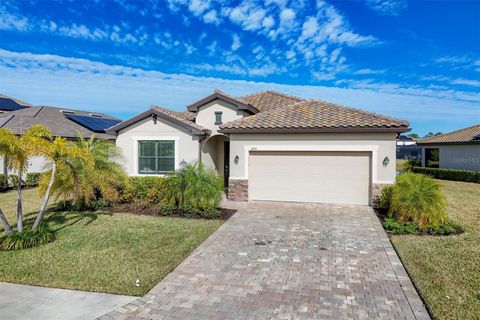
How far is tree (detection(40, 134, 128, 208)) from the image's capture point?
39.9 feet

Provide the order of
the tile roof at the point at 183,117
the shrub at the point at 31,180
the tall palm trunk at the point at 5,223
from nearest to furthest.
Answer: the tall palm trunk at the point at 5,223 < the tile roof at the point at 183,117 < the shrub at the point at 31,180

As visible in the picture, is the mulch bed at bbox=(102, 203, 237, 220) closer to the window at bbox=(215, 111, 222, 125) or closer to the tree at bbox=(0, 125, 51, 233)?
the tree at bbox=(0, 125, 51, 233)

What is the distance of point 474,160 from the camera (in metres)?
25.9

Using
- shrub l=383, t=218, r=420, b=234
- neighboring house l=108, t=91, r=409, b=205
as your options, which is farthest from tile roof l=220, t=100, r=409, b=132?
shrub l=383, t=218, r=420, b=234

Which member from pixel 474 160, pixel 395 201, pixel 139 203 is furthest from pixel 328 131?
pixel 474 160

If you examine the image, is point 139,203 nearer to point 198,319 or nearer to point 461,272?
point 198,319

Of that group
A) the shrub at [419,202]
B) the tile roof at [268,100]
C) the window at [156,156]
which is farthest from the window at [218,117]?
the shrub at [419,202]

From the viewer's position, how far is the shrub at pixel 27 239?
8133mm

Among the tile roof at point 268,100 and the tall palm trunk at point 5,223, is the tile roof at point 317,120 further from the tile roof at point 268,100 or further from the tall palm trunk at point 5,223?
the tall palm trunk at point 5,223

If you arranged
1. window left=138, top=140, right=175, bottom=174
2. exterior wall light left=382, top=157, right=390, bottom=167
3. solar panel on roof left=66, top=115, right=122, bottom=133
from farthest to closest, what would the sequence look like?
solar panel on roof left=66, top=115, right=122, bottom=133
window left=138, top=140, right=175, bottom=174
exterior wall light left=382, top=157, right=390, bottom=167

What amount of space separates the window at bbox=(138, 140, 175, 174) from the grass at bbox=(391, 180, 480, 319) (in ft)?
36.9

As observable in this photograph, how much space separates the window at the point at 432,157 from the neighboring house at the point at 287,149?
20115 mm

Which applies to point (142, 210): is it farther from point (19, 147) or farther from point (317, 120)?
point (317, 120)

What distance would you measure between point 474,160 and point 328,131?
19.7 meters
